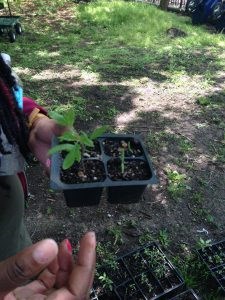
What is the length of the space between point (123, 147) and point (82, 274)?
995 millimetres

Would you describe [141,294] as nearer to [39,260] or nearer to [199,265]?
[199,265]

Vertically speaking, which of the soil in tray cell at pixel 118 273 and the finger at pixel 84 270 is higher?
the finger at pixel 84 270

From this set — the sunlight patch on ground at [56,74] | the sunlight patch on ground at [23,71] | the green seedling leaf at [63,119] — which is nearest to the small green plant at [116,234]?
the green seedling leaf at [63,119]

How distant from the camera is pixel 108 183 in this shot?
1796 mm

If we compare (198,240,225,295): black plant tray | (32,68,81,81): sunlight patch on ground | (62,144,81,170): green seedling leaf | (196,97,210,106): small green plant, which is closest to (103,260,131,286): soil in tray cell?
(198,240,225,295): black plant tray

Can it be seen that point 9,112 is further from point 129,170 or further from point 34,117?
point 129,170

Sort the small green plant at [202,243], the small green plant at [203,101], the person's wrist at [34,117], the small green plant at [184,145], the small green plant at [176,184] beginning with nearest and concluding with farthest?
1. the person's wrist at [34,117]
2. the small green plant at [202,243]
3. the small green plant at [176,184]
4. the small green plant at [184,145]
5. the small green plant at [203,101]

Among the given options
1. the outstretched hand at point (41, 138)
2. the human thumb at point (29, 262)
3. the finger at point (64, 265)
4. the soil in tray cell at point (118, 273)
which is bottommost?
the soil in tray cell at point (118, 273)

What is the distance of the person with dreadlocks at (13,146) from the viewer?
164 centimetres

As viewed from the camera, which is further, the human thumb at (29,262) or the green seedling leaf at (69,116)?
the green seedling leaf at (69,116)

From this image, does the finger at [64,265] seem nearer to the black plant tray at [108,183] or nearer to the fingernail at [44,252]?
the fingernail at [44,252]

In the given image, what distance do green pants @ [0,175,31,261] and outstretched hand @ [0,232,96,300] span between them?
50 centimetres

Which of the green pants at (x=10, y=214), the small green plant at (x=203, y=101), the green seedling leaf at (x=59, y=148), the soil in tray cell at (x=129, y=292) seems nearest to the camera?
the green seedling leaf at (x=59, y=148)

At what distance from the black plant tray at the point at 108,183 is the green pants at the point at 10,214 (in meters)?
0.18
